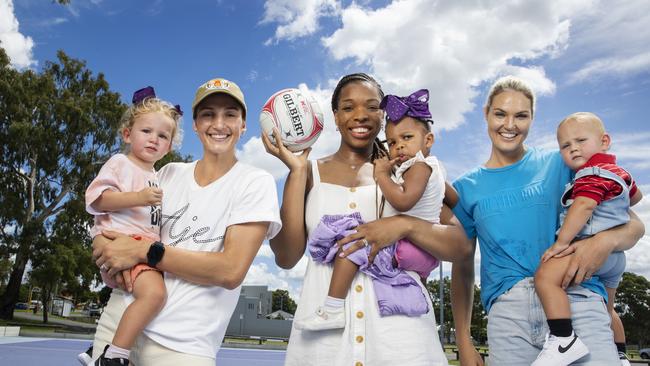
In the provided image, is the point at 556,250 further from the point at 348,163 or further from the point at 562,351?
the point at 348,163

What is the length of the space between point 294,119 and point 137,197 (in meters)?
0.98

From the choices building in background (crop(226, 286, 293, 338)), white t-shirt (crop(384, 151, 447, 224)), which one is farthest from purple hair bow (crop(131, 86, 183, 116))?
building in background (crop(226, 286, 293, 338))

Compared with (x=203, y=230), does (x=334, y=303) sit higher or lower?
lower

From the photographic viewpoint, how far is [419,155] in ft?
9.18

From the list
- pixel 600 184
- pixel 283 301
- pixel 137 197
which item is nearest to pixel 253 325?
pixel 137 197

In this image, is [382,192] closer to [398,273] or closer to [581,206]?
[398,273]

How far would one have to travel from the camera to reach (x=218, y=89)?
Answer: 2695 mm

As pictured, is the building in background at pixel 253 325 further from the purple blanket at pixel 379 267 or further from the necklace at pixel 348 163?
the purple blanket at pixel 379 267

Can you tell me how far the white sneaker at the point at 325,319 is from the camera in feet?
7.94

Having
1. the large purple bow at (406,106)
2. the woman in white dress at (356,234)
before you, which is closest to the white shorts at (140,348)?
the woman in white dress at (356,234)

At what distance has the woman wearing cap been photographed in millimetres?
2338

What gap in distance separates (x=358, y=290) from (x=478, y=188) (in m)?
0.93

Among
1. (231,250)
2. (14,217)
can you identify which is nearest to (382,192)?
(231,250)

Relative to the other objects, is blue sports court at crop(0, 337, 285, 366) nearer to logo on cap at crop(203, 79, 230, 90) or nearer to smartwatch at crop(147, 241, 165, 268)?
smartwatch at crop(147, 241, 165, 268)
